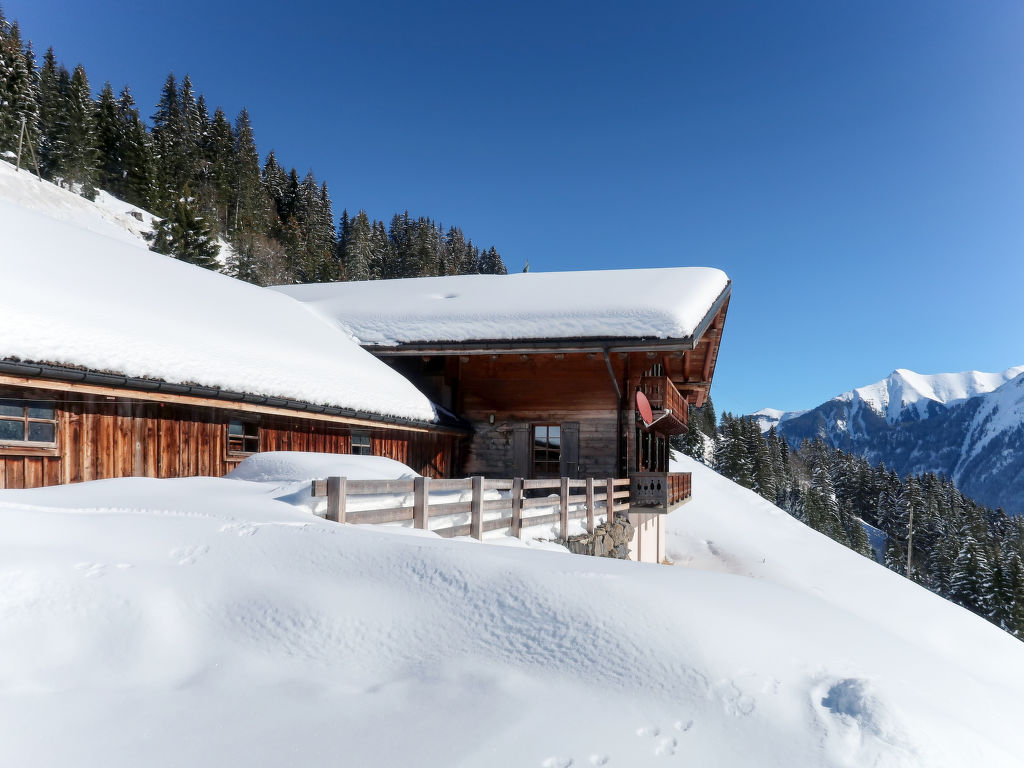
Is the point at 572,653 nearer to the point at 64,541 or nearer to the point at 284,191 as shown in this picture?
the point at 64,541

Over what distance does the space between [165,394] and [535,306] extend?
1011 centimetres

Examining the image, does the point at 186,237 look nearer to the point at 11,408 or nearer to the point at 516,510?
the point at 11,408

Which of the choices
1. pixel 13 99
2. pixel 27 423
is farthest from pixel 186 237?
pixel 27 423

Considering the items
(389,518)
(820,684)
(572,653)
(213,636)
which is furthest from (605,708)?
(389,518)

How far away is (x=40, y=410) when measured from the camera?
802cm

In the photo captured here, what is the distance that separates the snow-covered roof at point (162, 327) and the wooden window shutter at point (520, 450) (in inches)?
106

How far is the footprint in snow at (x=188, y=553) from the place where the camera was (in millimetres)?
4137

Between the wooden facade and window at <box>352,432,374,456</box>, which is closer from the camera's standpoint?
the wooden facade

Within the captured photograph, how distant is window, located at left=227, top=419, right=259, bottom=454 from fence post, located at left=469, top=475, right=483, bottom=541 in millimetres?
4868

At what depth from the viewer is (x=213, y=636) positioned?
3512mm

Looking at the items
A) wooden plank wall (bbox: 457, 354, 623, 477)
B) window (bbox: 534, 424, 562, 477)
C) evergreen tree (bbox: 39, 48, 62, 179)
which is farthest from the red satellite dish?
evergreen tree (bbox: 39, 48, 62, 179)

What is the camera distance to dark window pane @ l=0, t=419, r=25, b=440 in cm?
766

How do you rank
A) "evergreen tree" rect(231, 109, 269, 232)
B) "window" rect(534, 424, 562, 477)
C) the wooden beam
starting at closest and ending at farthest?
1. the wooden beam
2. "window" rect(534, 424, 562, 477)
3. "evergreen tree" rect(231, 109, 269, 232)

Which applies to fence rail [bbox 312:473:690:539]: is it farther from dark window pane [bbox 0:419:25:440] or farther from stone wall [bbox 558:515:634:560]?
dark window pane [bbox 0:419:25:440]
